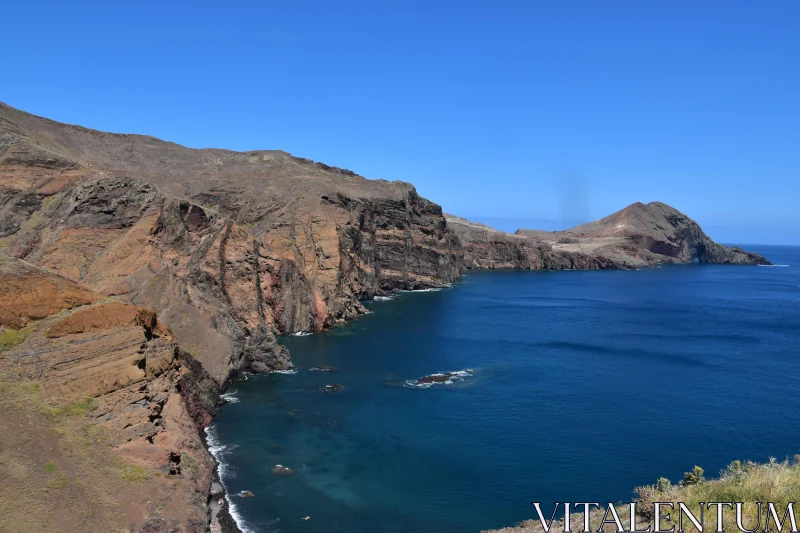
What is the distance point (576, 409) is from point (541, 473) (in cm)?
1625

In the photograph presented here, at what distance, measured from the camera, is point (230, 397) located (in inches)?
2275

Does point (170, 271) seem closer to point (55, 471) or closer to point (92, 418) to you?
point (92, 418)

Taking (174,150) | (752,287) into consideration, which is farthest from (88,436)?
(752,287)

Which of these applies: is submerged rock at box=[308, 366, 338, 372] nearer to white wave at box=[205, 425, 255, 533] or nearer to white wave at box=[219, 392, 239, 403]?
white wave at box=[219, 392, 239, 403]

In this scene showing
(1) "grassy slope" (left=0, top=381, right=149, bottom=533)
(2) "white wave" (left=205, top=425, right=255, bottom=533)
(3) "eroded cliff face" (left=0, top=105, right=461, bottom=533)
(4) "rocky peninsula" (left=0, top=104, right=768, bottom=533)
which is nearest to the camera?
(1) "grassy slope" (left=0, top=381, right=149, bottom=533)

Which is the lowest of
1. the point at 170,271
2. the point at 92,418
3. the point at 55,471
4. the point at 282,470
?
the point at 282,470

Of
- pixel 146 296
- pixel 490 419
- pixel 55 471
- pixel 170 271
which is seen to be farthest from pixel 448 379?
pixel 55 471

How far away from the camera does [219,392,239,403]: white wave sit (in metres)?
56.7

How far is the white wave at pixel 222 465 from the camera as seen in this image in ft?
114

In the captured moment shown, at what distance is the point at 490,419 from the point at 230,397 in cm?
2658

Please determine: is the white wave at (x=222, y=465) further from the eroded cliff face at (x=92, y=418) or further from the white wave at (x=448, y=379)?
the white wave at (x=448, y=379)

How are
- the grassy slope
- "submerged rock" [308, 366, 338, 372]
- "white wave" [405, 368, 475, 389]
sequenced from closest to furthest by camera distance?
the grassy slope, "white wave" [405, 368, 475, 389], "submerged rock" [308, 366, 338, 372]

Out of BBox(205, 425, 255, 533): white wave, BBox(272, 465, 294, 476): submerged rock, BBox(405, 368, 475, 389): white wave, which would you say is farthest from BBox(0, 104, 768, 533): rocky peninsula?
BBox(405, 368, 475, 389): white wave

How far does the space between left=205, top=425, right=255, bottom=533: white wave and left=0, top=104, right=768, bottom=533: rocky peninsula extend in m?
0.72
